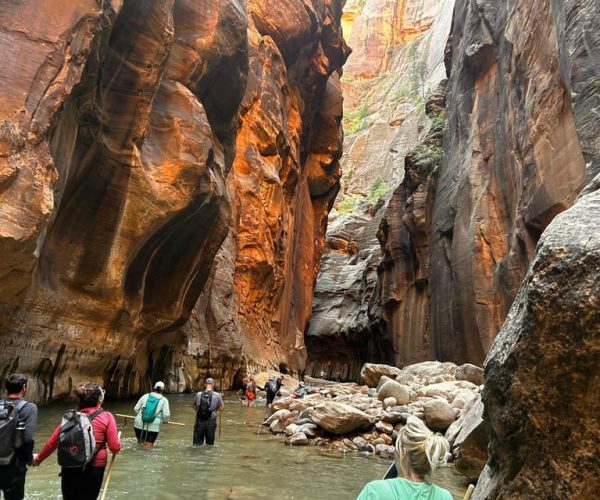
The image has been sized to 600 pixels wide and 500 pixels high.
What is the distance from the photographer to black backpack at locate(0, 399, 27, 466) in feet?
13.0

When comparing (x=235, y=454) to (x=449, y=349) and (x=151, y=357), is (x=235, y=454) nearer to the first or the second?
(x=151, y=357)

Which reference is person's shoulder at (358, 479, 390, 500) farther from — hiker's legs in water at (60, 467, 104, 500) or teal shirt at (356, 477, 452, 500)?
hiker's legs in water at (60, 467, 104, 500)

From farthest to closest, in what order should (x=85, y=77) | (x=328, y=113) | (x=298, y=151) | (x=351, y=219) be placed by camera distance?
(x=351, y=219), (x=328, y=113), (x=298, y=151), (x=85, y=77)

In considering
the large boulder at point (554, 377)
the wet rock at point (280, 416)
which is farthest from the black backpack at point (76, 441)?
the wet rock at point (280, 416)

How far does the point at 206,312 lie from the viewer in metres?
23.5

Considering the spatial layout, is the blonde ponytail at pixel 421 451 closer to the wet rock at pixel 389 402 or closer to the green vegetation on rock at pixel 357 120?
the wet rock at pixel 389 402

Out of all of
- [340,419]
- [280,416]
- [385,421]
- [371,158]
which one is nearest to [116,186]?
[280,416]

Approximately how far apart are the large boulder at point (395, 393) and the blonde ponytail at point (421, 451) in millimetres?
11276

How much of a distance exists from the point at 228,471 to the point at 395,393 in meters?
6.92

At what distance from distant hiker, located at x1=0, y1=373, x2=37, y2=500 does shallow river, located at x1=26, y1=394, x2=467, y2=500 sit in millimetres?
1752

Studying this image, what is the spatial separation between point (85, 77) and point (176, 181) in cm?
365

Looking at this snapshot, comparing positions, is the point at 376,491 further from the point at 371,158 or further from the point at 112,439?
the point at 371,158

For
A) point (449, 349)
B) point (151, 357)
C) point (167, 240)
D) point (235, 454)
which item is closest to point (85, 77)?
point (167, 240)

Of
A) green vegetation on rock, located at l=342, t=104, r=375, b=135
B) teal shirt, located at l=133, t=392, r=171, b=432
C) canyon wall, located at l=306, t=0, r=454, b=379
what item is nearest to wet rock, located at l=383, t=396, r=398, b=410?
teal shirt, located at l=133, t=392, r=171, b=432
